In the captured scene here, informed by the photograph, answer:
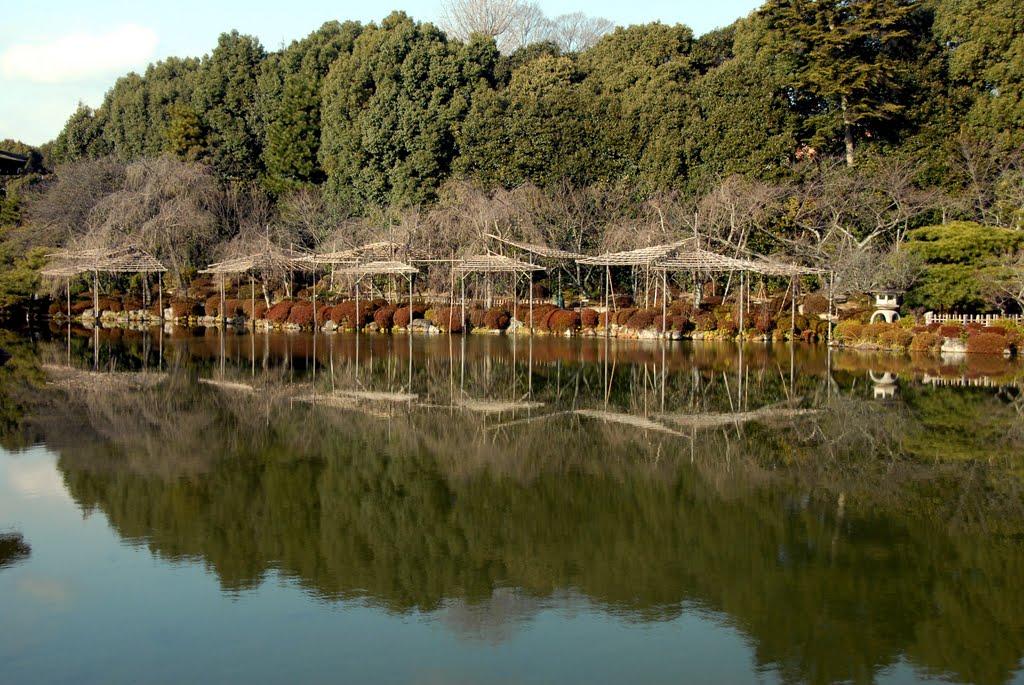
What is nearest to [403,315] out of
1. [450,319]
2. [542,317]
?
[450,319]

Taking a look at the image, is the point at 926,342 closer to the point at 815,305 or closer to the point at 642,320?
the point at 815,305

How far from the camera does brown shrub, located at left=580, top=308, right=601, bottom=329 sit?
3650 cm

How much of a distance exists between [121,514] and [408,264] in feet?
103

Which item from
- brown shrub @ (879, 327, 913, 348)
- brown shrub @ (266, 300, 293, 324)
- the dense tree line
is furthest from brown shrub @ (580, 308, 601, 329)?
brown shrub @ (266, 300, 293, 324)

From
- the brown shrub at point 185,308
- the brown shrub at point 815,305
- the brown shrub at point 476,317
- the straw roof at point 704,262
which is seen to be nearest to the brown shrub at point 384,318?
the brown shrub at point 476,317

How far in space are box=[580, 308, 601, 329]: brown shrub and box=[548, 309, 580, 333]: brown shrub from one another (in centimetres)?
19

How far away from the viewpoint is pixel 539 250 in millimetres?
37688

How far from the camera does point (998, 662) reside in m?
6.69

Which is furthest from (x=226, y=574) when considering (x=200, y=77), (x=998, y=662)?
(x=200, y=77)

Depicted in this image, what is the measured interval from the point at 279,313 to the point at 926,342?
982 inches

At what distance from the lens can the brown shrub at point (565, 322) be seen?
36531mm

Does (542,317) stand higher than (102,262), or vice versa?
(102,262)

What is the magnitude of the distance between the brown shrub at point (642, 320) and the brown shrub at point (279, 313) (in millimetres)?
14880

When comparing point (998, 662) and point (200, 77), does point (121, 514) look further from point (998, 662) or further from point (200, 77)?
point (200, 77)
